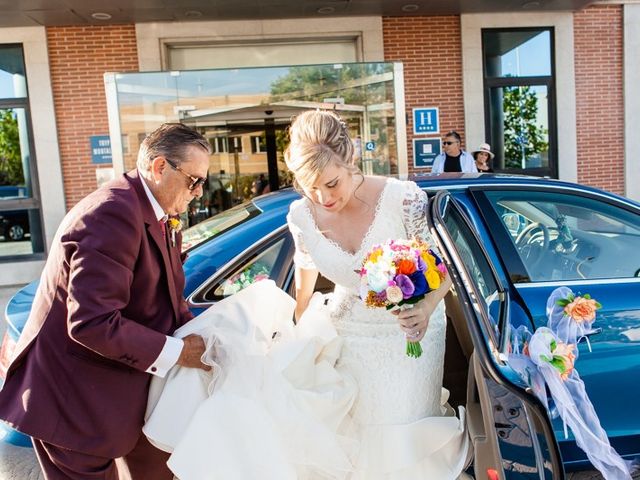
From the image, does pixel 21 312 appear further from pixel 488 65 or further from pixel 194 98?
pixel 488 65

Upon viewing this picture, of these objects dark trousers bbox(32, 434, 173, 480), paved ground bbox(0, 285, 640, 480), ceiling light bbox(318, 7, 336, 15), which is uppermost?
ceiling light bbox(318, 7, 336, 15)

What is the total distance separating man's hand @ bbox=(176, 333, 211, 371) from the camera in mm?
1995

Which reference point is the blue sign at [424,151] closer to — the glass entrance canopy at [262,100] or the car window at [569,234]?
the glass entrance canopy at [262,100]

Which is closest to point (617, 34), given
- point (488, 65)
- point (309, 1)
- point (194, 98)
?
point (488, 65)

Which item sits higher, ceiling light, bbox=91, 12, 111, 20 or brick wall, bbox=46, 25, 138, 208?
ceiling light, bbox=91, 12, 111, 20

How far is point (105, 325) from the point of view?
177 centimetres

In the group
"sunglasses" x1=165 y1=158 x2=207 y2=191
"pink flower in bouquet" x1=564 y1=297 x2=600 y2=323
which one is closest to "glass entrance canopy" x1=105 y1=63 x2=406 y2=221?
"sunglasses" x1=165 y1=158 x2=207 y2=191

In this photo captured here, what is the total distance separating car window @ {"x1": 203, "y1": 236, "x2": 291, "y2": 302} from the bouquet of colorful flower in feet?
3.82

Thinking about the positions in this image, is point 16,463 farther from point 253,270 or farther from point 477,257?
point 477,257

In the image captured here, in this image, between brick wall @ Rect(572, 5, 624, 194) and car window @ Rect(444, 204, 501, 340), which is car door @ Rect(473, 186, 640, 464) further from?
brick wall @ Rect(572, 5, 624, 194)

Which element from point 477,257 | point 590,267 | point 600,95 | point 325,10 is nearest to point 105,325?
point 477,257

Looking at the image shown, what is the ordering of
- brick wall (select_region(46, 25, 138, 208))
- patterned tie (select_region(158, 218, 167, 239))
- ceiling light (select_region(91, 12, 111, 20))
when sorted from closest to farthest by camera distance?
patterned tie (select_region(158, 218, 167, 239))
ceiling light (select_region(91, 12, 111, 20))
brick wall (select_region(46, 25, 138, 208))

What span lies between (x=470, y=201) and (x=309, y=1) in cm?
684

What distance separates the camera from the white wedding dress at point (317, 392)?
78.0 inches
